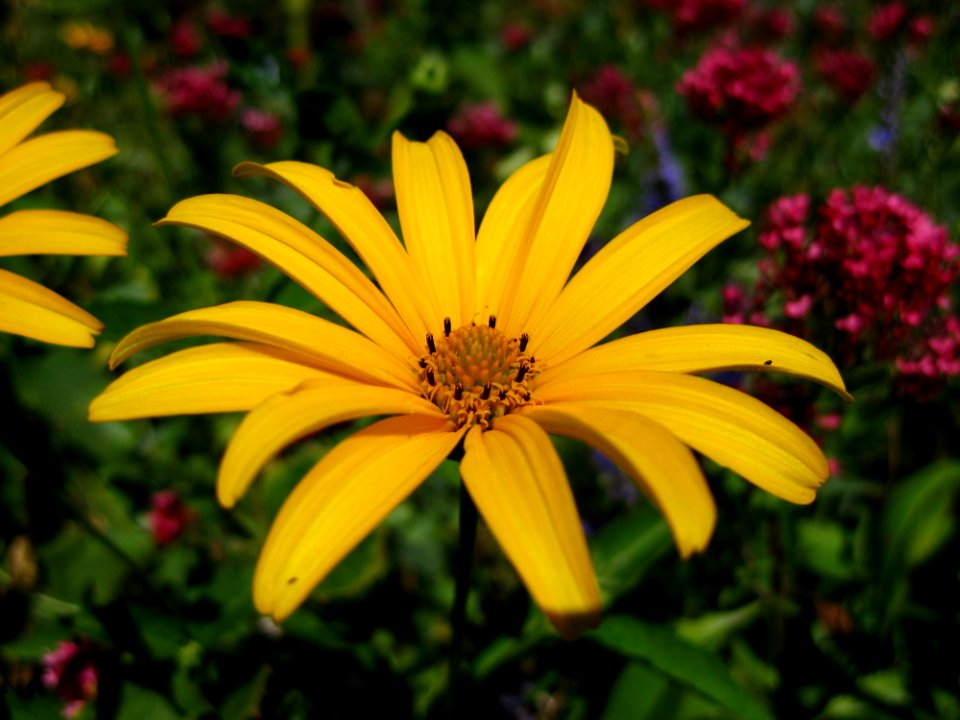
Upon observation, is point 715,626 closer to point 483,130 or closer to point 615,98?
point 483,130

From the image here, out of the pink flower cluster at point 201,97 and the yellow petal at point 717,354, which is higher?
the pink flower cluster at point 201,97

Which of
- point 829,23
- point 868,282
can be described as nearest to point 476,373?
point 868,282

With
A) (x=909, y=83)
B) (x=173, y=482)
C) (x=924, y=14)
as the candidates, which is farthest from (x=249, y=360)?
(x=924, y=14)

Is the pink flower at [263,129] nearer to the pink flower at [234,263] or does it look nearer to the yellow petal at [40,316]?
the pink flower at [234,263]

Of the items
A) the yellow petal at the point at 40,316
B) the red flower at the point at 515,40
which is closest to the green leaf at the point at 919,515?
the yellow petal at the point at 40,316

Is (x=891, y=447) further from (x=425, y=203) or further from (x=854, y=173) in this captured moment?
(x=425, y=203)
